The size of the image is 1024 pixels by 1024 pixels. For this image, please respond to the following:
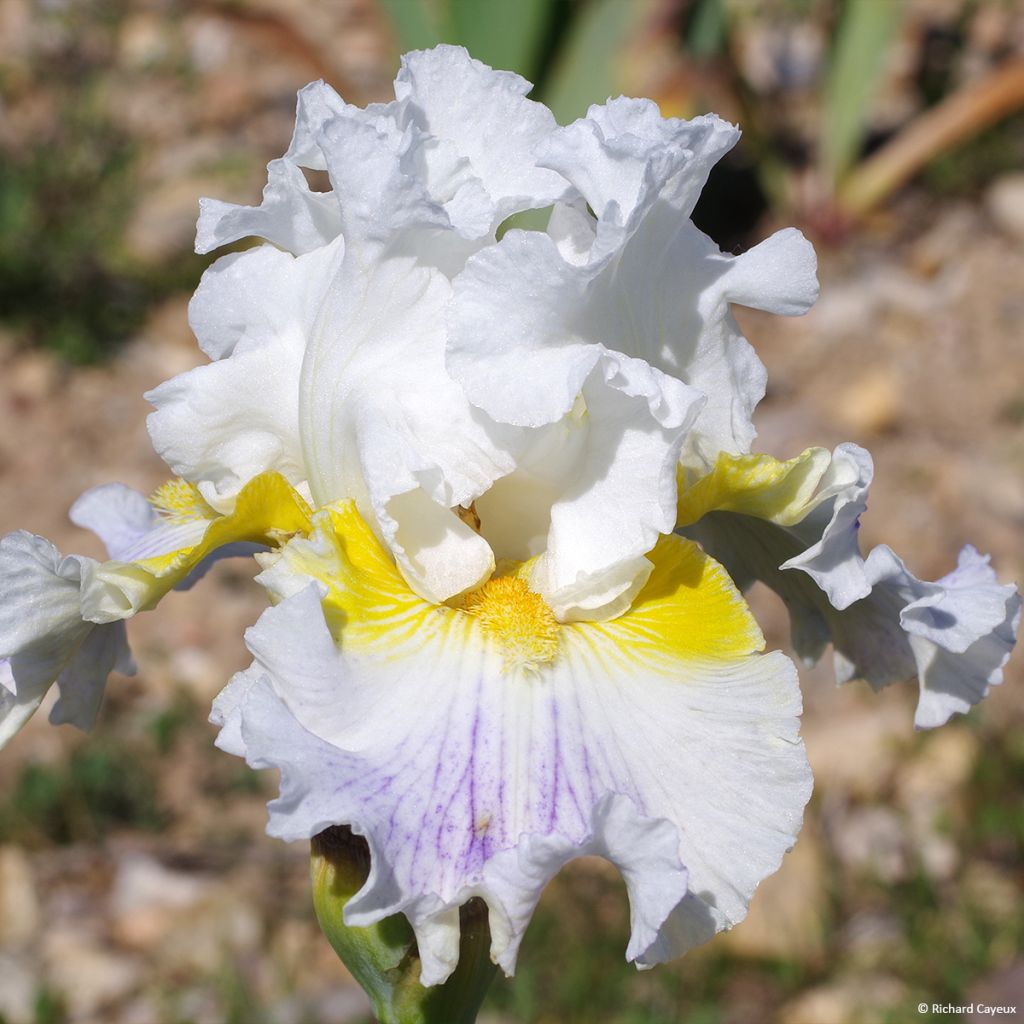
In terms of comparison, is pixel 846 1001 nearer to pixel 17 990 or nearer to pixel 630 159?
pixel 17 990

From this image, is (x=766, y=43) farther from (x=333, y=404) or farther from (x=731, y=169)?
(x=333, y=404)

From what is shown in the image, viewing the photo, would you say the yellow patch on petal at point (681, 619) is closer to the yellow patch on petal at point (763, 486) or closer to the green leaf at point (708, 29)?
the yellow patch on petal at point (763, 486)

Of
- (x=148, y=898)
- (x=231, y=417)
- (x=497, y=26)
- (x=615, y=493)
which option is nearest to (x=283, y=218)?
(x=231, y=417)

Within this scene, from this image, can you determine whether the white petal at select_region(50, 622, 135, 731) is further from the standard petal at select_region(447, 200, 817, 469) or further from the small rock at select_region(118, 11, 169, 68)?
the small rock at select_region(118, 11, 169, 68)

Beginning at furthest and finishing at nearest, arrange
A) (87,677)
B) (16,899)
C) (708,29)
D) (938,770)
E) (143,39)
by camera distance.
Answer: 1. (143,39)
2. (708,29)
3. (938,770)
4. (16,899)
5. (87,677)

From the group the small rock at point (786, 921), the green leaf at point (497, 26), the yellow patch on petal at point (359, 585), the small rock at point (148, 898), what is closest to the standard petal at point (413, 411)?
the yellow patch on petal at point (359, 585)

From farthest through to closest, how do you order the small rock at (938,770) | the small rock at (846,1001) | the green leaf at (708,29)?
the green leaf at (708,29)
the small rock at (938,770)
the small rock at (846,1001)
